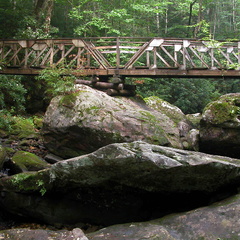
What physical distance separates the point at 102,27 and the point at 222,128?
11.5 meters

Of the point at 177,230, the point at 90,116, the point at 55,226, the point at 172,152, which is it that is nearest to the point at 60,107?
the point at 90,116

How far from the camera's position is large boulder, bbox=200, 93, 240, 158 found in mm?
7727

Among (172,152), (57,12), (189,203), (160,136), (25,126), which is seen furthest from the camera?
(57,12)

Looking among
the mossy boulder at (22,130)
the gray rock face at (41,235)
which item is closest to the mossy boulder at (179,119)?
the mossy boulder at (22,130)

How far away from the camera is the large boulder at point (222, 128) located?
25.3ft

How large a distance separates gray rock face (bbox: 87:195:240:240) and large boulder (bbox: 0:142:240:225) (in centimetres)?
61

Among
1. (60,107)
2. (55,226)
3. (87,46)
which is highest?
(87,46)

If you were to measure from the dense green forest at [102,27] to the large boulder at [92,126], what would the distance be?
3866mm

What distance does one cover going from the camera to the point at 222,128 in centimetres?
784

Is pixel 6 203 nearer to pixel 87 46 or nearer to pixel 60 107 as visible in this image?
pixel 60 107

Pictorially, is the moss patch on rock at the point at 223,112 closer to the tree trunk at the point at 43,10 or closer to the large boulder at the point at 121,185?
the large boulder at the point at 121,185

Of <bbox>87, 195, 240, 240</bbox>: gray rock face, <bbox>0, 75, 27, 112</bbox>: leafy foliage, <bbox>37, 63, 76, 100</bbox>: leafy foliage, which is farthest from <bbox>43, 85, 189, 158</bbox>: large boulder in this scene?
<bbox>0, 75, 27, 112</bbox>: leafy foliage

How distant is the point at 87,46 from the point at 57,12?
11752 mm

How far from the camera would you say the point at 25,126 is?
11.0 m
